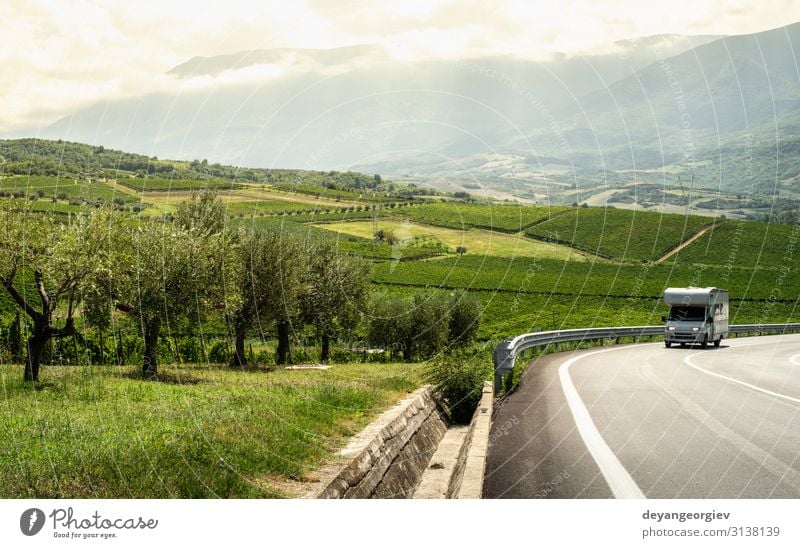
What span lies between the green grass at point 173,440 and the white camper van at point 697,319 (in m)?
30.7

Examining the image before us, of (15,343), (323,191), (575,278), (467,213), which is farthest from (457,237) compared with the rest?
(323,191)

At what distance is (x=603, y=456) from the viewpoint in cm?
1084

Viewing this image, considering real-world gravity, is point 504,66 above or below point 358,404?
above

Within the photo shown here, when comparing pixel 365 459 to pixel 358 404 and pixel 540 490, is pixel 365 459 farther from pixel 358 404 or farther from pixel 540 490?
pixel 358 404

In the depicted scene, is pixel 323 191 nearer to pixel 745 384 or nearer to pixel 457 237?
pixel 745 384

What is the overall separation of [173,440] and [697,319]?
41435 mm

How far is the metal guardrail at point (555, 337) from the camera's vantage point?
877 inches

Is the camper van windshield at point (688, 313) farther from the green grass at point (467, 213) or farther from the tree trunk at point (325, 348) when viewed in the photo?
the tree trunk at point (325, 348)

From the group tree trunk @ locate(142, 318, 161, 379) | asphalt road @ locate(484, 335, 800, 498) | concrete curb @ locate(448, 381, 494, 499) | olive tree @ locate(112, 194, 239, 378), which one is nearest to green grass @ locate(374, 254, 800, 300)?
olive tree @ locate(112, 194, 239, 378)

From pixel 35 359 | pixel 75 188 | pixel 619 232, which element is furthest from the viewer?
pixel 619 232

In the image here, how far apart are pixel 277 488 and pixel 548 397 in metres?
12.2

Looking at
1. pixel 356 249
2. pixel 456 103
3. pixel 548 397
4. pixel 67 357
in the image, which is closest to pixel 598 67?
pixel 456 103

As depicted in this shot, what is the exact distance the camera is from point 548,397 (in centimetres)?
2088

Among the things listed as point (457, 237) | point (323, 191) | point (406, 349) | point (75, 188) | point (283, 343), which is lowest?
point (406, 349)
